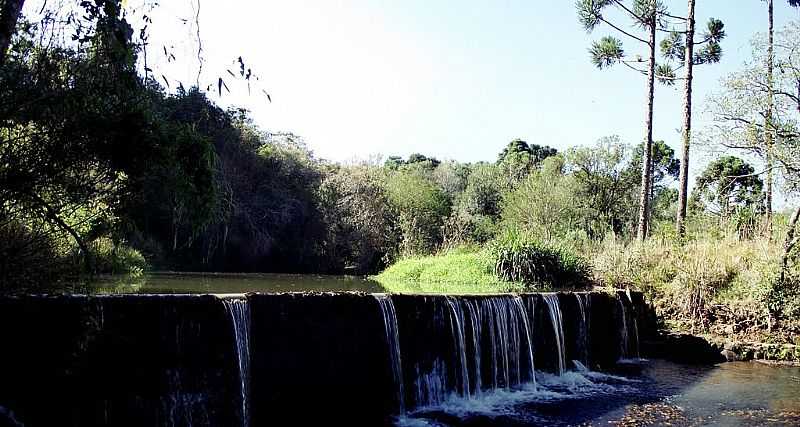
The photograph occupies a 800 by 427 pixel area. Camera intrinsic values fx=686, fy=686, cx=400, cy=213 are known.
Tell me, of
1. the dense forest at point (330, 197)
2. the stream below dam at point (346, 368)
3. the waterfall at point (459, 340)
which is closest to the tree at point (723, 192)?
the dense forest at point (330, 197)

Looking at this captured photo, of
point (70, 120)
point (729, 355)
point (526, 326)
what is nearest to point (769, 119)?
point (729, 355)

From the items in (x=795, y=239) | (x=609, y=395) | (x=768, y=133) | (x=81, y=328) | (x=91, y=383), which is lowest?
(x=609, y=395)

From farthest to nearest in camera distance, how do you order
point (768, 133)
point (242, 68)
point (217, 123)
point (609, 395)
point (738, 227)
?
1. point (217, 123)
2. point (738, 227)
3. point (768, 133)
4. point (609, 395)
5. point (242, 68)

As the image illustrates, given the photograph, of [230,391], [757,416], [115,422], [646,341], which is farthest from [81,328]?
[646,341]

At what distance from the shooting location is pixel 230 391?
6.46 meters

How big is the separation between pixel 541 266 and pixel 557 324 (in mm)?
5719

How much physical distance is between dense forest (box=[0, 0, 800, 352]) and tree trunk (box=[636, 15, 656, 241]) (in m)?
0.04

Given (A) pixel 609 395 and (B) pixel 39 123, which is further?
(A) pixel 609 395

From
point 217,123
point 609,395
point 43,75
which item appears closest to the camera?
point 43,75

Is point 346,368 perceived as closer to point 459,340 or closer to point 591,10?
point 459,340

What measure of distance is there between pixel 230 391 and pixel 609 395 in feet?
17.5

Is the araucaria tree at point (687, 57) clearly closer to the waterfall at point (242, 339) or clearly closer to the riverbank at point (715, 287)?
the riverbank at point (715, 287)

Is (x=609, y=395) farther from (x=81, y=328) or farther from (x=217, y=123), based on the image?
(x=217, y=123)

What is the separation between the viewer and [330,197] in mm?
27172
